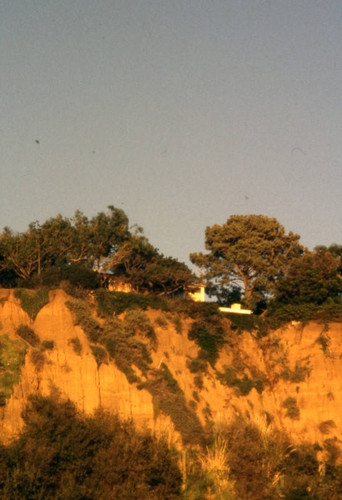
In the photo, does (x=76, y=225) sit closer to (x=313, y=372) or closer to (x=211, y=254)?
(x=211, y=254)

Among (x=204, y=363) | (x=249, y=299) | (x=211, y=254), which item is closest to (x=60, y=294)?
(x=204, y=363)

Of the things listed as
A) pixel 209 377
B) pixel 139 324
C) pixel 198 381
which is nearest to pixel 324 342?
pixel 209 377

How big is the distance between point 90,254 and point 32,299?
629 inches

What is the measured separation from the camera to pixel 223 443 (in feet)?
109

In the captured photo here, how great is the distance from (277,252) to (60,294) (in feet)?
97.7

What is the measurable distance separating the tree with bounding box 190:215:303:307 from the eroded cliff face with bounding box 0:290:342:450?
16.6 meters

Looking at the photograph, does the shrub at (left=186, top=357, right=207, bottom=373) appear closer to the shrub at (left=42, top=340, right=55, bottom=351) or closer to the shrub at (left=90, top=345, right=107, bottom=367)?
the shrub at (left=90, top=345, right=107, bottom=367)

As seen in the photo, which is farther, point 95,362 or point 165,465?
point 95,362

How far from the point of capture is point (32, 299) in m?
38.4

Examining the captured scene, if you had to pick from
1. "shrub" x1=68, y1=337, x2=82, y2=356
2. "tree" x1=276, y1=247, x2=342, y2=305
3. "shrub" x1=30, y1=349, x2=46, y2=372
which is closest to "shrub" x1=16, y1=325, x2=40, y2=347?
"shrub" x1=30, y1=349, x2=46, y2=372

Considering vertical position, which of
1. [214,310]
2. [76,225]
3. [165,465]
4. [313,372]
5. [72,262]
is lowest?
[165,465]

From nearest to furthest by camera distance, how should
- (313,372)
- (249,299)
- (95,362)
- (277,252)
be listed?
(95,362), (313,372), (249,299), (277,252)

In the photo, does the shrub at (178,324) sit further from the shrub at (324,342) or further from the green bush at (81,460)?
the green bush at (81,460)

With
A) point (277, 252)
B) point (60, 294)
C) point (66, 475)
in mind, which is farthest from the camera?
point (277, 252)
